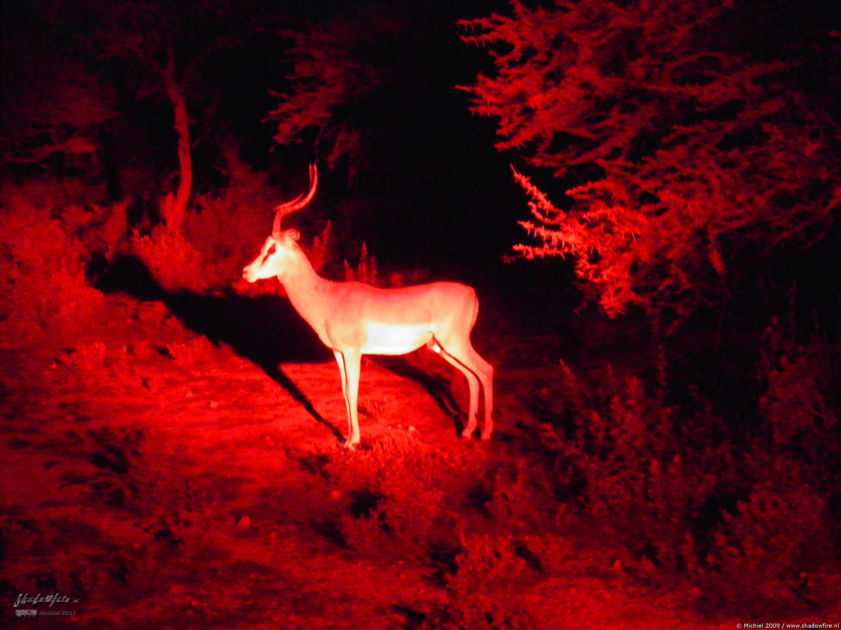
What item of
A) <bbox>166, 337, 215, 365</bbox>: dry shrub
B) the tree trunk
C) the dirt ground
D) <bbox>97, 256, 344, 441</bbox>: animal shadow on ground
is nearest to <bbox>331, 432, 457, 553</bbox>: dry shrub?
the dirt ground

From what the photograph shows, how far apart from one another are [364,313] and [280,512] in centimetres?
211

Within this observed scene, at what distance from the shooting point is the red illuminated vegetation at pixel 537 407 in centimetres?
530

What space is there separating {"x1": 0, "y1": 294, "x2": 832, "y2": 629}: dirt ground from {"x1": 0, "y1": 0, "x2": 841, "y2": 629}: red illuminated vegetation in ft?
0.09

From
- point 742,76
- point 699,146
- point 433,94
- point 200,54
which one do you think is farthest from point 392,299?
point 200,54

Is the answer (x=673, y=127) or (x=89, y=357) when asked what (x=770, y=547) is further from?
(x=89, y=357)

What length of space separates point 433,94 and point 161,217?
23.8 ft

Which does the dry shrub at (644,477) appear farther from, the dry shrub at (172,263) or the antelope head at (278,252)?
the dry shrub at (172,263)

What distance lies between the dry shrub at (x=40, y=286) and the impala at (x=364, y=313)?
5.54 metres

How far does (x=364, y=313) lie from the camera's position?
7.75 meters

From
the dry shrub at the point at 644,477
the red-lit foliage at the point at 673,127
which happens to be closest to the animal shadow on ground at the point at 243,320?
the dry shrub at the point at 644,477

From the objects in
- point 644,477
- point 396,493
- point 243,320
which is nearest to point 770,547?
point 644,477

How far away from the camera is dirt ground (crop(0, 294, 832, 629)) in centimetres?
504

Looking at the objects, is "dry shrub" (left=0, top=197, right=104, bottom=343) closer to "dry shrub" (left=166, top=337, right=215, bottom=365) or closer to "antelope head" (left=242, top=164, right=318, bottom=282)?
"dry shrub" (left=166, top=337, right=215, bottom=365)

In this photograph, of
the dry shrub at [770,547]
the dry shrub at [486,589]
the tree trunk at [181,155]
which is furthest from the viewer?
the tree trunk at [181,155]
